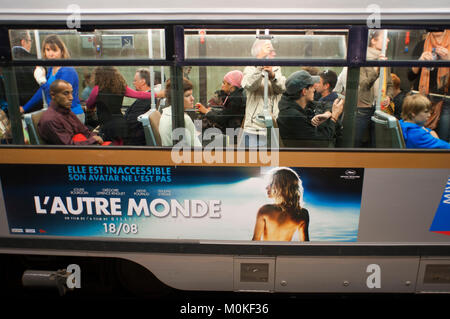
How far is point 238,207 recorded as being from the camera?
326 cm

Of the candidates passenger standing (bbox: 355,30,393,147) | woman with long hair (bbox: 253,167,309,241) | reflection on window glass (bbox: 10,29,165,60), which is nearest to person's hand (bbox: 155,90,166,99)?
reflection on window glass (bbox: 10,29,165,60)

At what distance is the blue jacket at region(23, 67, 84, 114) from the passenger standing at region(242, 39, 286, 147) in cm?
137

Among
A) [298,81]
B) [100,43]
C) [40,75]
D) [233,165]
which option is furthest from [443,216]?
[40,75]

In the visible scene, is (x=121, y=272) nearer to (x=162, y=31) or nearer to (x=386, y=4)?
(x=162, y=31)

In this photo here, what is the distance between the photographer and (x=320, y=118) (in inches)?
126

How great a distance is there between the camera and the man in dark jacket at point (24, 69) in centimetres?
306

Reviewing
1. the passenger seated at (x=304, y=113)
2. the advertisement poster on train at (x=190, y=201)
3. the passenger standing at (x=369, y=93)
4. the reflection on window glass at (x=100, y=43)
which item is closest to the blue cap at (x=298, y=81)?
the passenger seated at (x=304, y=113)

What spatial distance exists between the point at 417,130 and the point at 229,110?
5.09 feet

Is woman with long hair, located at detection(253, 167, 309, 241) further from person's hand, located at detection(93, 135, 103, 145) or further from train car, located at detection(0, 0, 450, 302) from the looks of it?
person's hand, located at detection(93, 135, 103, 145)

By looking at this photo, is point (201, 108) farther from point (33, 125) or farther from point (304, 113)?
point (33, 125)

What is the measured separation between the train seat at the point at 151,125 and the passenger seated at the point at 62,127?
40cm

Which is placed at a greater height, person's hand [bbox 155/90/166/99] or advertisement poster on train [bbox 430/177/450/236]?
person's hand [bbox 155/90/166/99]

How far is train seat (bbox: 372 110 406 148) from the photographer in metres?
3.18
